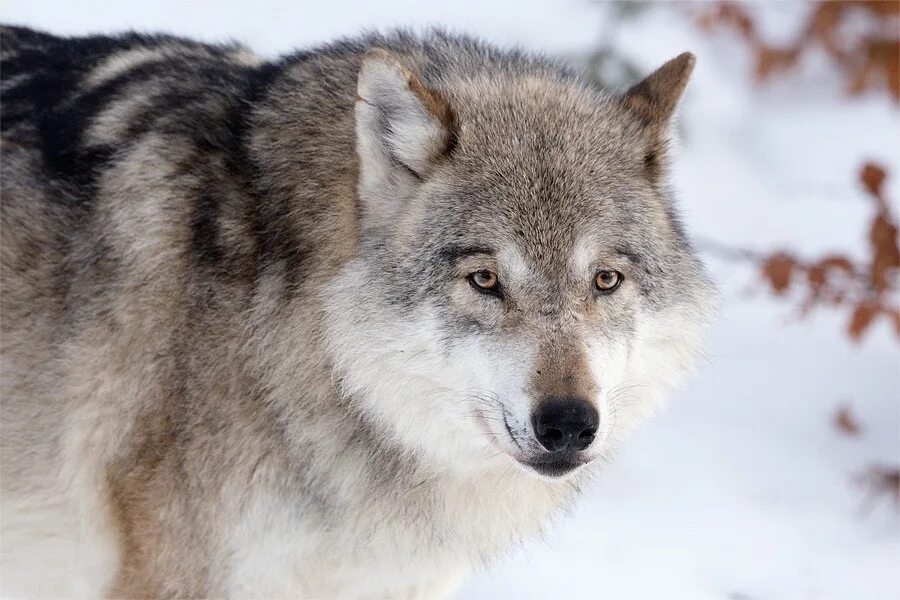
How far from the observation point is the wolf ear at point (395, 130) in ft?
11.3

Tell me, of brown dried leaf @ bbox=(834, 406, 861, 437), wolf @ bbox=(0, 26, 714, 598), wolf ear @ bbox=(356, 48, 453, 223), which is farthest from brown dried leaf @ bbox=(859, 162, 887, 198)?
wolf ear @ bbox=(356, 48, 453, 223)

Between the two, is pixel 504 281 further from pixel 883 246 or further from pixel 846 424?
pixel 846 424

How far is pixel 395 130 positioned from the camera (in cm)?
357

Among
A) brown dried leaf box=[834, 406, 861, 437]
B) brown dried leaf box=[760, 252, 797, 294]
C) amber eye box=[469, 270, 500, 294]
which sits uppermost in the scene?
amber eye box=[469, 270, 500, 294]

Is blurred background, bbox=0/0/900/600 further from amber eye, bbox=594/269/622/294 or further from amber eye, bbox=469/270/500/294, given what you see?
amber eye, bbox=469/270/500/294

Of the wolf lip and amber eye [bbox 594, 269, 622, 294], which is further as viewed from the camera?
amber eye [bbox 594, 269, 622, 294]

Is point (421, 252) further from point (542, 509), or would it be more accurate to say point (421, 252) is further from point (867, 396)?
point (867, 396)

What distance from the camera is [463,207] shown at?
352 centimetres

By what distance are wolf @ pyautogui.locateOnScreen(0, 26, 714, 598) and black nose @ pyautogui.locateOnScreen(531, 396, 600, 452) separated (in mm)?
30

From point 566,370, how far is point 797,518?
165 inches

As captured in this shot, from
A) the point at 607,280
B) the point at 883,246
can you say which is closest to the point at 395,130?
the point at 607,280

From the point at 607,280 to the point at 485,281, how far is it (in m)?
0.39

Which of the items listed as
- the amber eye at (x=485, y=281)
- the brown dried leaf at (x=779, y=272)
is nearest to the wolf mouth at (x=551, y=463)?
the amber eye at (x=485, y=281)

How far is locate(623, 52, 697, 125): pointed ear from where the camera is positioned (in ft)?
12.7
